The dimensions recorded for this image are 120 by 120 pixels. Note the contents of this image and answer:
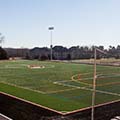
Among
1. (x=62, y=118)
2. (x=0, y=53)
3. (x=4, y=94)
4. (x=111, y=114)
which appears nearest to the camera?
(x=62, y=118)

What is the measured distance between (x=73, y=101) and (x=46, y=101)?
1587mm

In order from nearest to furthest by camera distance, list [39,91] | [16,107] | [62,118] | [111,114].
Answer: [62,118]
[111,114]
[16,107]
[39,91]


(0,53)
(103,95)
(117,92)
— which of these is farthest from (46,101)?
(0,53)

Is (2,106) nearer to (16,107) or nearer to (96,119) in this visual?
(16,107)

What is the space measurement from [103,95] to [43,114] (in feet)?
20.3

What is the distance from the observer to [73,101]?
52.5 feet

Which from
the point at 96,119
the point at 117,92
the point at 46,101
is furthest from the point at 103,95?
the point at 96,119

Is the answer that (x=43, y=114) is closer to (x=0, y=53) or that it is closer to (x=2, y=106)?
(x=2, y=106)

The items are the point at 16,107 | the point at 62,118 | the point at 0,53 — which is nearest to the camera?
the point at 62,118

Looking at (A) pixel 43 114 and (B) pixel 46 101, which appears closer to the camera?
(A) pixel 43 114

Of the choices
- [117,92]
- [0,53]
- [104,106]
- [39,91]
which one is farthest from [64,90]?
[0,53]

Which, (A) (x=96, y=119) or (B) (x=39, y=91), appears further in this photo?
(B) (x=39, y=91)

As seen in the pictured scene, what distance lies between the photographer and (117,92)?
1941 centimetres

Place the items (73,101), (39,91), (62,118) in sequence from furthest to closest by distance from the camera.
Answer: (39,91) → (73,101) → (62,118)
